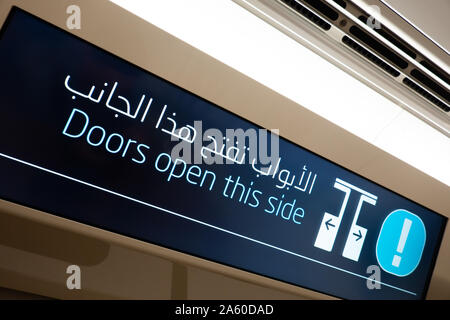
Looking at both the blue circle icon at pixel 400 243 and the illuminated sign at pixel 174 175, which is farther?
the blue circle icon at pixel 400 243

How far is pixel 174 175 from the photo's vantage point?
1.47 m

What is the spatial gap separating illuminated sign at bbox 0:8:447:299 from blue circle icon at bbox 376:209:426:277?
0.04ft

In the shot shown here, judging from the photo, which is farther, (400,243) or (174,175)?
(400,243)

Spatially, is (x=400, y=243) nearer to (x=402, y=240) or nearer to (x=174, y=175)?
(x=402, y=240)

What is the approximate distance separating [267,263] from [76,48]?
4.14ft

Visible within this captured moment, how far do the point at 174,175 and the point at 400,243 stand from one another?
1.50 m

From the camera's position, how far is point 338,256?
→ 1811 millimetres

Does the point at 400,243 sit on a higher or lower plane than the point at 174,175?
higher

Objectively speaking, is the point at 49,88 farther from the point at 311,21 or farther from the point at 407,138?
the point at 407,138

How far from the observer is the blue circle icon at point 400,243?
2.00 meters

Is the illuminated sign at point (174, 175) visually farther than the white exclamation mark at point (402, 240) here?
No

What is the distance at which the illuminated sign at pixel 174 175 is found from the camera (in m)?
1.24

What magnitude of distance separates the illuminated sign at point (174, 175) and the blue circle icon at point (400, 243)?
1cm

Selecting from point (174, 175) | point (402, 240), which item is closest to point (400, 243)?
point (402, 240)
